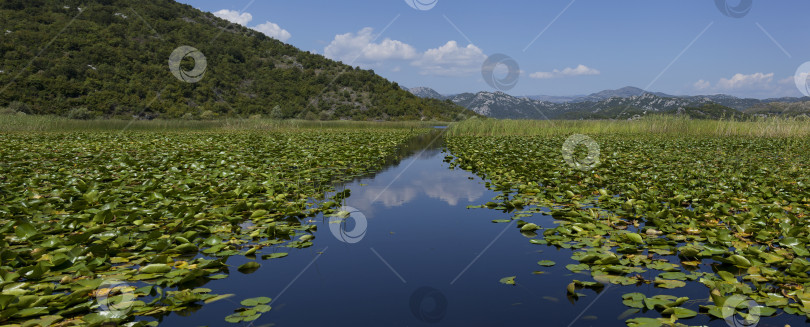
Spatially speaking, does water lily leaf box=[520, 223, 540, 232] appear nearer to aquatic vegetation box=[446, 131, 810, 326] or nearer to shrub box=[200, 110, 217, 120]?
aquatic vegetation box=[446, 131, 810, 326]

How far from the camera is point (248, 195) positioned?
6934mm

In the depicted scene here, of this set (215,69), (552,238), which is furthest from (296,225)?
(215,69)

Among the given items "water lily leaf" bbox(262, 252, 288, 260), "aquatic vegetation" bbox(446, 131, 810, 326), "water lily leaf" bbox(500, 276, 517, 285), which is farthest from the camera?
"water lily leaf" bbox(262, 252, 288, 260)

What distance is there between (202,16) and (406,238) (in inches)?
3960

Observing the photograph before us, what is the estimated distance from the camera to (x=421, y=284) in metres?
3.76

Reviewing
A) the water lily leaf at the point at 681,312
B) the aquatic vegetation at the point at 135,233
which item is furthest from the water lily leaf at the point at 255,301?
the water lily leaf at the point at 681,312

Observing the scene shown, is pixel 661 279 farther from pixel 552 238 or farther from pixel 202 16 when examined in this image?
pixel 202 16

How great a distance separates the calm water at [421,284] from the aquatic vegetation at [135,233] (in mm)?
227

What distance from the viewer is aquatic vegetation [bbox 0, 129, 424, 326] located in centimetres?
308

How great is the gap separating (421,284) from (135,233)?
3331 mm

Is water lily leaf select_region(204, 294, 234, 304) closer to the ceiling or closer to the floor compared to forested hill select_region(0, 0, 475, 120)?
closer to the floor

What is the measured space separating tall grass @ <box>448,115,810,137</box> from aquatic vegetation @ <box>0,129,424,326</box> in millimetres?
17635

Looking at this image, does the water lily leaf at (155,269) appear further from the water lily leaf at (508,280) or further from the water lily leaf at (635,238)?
the water lily leaf at (635,238)

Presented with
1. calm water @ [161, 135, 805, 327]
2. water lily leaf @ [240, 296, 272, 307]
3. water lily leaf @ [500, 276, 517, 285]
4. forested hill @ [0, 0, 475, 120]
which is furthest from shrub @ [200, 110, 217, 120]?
water lily leaf @ [500, 276, 517, 285]
